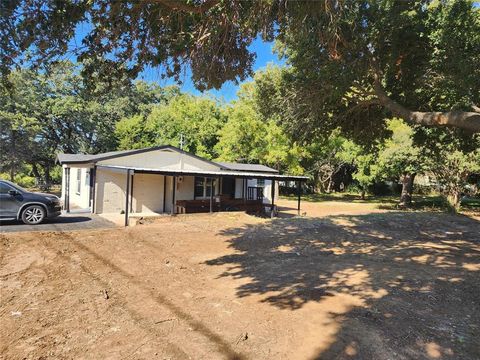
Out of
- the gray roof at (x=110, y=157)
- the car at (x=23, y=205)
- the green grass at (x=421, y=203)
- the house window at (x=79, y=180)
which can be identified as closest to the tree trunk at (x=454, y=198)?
the green grass at (x=421, y=203)

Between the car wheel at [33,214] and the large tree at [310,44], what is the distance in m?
6.74

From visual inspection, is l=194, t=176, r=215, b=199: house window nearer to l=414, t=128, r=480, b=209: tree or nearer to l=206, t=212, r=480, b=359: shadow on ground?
l=206, t=212, r=480, b=359: shadow on ground

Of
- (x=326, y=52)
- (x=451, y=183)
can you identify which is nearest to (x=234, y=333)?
(x=326, y=52)

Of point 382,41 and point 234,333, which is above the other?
point 382,41

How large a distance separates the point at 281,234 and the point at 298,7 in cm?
751

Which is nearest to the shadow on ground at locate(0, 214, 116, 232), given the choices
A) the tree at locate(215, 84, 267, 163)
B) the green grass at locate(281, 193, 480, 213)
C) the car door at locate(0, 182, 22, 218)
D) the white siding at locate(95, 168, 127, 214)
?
the car door at locate(0, 182, 22, 218)

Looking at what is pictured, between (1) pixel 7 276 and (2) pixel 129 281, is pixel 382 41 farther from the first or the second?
(1) pixel 7 276

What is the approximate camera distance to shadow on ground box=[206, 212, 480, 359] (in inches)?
148

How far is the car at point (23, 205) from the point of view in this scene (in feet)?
36.7

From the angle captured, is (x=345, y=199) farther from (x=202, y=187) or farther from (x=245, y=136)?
(x=202, y=187)

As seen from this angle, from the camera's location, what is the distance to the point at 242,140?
91.1 ft

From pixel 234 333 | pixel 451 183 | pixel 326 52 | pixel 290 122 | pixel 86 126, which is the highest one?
pixel 86 126

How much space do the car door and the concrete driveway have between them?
43 cm

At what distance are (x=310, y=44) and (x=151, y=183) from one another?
12197 millimetres
